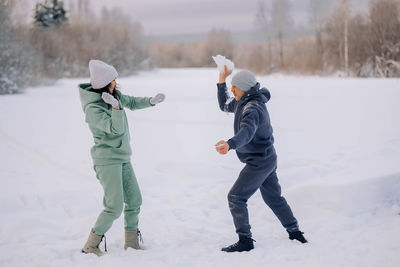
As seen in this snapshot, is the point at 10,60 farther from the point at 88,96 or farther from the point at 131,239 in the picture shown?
the point at 131,239

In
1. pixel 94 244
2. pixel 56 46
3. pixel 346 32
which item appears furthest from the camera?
pixel 56 46

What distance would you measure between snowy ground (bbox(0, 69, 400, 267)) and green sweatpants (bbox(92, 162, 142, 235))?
24 centimetres

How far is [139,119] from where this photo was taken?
9547mm

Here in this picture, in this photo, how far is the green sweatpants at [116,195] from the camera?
125 inches

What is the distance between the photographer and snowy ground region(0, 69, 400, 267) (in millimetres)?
3242

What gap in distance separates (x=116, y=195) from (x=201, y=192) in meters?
1.89

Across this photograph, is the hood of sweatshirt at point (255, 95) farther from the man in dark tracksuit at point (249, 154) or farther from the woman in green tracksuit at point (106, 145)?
the woman in green tracksuit at point (106, 145)

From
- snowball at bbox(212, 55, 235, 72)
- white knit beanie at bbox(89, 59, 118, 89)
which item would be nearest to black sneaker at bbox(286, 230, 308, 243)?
snowball at bbox(212, 55, 235, 72)

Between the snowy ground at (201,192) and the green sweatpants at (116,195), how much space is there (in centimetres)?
24

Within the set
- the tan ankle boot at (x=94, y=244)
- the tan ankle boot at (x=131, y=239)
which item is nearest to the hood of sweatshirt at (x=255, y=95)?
the tan ankle boot at (x=131, y=239)

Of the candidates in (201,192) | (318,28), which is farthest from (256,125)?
(318,28)

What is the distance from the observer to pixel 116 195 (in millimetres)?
3182

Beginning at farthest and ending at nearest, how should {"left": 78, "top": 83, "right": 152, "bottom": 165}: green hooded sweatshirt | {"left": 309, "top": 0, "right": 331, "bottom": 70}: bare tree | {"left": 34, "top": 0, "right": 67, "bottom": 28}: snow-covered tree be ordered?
1. {"left": 34, "top": 0, "right": 67, "bottom": 28}: snow-covered tree
2. {"left": 309, "top": 0, "right": 331, "bottom": 70}: bare tree
3. {"left": 78, "top": 83, "right": 152, "bottom": 165}: green hooded sweatshirt

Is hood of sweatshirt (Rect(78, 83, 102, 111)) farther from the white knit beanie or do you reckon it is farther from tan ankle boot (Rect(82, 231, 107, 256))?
tan ankle boot (Rect(82, 231, 107, 256))
